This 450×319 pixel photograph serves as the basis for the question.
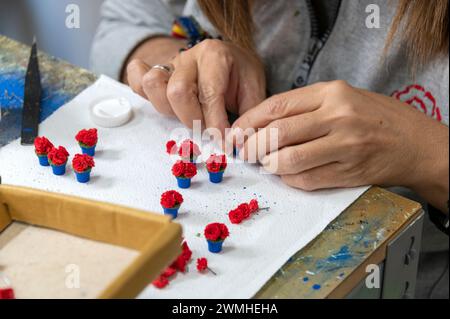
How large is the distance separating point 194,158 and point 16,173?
206 mm

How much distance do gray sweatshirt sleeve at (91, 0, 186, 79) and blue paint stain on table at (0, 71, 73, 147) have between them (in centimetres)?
21

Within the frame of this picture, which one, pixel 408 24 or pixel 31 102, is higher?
pixel 408 24

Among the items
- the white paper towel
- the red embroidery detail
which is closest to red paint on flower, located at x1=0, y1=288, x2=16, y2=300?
the white paper towel

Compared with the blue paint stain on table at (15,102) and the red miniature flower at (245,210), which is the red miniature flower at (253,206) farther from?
the blue paint stain on table at (15,102)

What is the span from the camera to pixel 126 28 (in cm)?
109

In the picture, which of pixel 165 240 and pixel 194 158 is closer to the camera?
pixel 165 240

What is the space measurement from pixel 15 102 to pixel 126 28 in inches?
12.1

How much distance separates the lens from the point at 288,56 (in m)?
1.01

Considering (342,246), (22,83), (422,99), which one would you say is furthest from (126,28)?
(342,246)

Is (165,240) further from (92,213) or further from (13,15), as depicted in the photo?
(13,15)

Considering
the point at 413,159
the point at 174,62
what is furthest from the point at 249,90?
the point at 413,159

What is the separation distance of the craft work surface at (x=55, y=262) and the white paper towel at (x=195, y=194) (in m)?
0.05

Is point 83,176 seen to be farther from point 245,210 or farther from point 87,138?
point 245,210

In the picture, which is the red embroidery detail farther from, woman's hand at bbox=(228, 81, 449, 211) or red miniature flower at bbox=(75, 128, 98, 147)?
red miniature flower at bbox=(75, 128, 98, 147)
